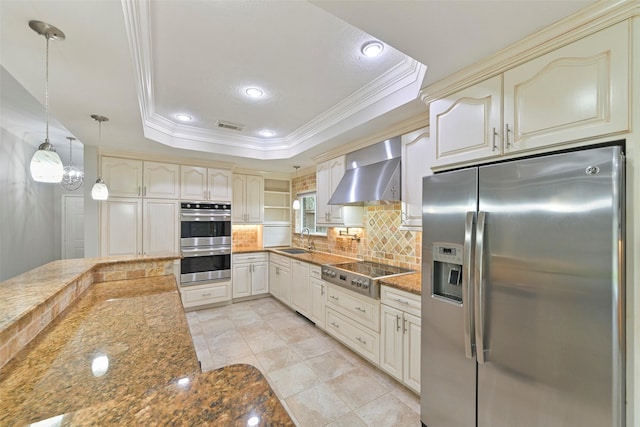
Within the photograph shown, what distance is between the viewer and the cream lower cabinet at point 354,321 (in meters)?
2.43

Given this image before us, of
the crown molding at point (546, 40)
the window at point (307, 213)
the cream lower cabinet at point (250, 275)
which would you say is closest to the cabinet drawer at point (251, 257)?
the cream lower cabinet at point (250, 275)

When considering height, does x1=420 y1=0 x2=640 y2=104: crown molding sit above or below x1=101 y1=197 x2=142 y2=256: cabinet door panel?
above

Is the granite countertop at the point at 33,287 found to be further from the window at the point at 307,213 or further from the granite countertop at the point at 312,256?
the window at the point at 307,213

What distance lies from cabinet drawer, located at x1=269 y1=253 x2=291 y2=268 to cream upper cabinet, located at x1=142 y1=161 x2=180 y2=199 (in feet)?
5.96

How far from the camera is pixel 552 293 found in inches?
46.4

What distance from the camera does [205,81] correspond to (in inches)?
87.6

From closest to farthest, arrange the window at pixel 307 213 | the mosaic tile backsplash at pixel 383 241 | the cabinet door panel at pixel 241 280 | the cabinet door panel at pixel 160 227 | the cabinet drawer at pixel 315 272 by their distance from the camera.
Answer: the mosaic tile backsplash at pixel 383 241 < the cabinet drawer at pixel 315 272 < the cabinet door panel at pixel 160 227 < the cabinet door panel at pixel 241 280 < the window at pixel 307 213

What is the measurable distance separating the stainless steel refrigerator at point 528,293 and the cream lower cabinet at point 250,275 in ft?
11.1

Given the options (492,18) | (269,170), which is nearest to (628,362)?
(492,18)

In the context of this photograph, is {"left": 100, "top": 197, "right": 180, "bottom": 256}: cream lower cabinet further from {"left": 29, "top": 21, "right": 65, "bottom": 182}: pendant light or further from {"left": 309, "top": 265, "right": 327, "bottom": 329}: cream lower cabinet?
{"left": 29, "top": 21, "right": 65, "bottom": 182}: pendant light

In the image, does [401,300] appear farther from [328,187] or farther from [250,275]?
[250,275]

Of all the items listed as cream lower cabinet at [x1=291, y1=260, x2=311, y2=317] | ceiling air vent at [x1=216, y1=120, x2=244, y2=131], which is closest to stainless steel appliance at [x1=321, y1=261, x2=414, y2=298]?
cream lower cabinet at [x1=291, y1=260, x2=311, y2=317]

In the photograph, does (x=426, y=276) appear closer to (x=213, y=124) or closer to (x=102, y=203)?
(x=213, y=124)

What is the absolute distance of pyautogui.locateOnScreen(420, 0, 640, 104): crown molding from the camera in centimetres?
105
